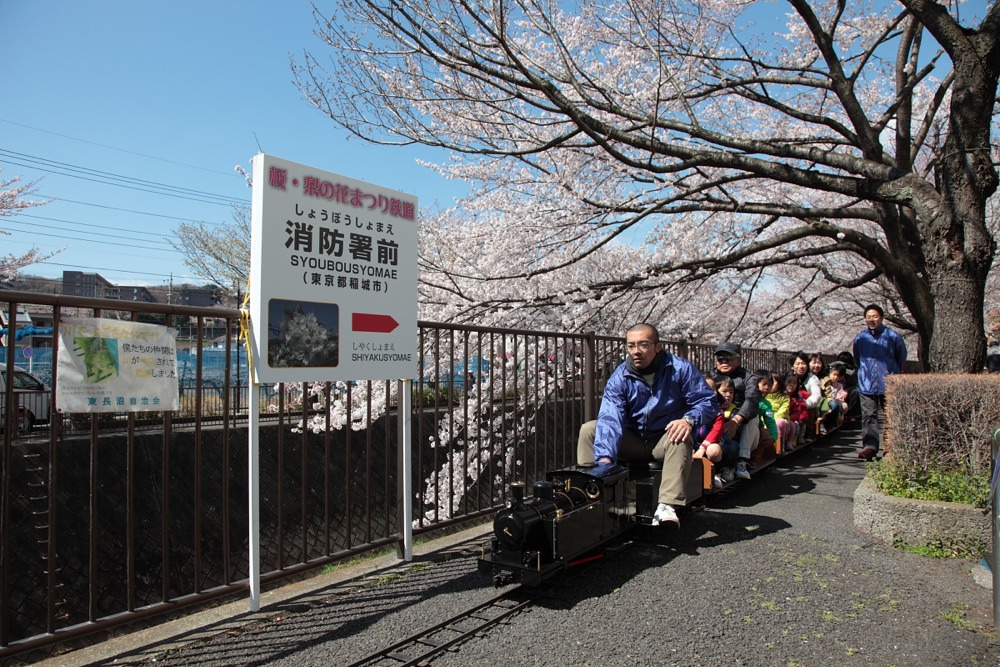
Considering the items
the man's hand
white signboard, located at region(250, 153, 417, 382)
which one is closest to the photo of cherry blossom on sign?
white signboard, located at region(250, 153, 417, 382)

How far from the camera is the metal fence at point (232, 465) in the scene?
3398 mm

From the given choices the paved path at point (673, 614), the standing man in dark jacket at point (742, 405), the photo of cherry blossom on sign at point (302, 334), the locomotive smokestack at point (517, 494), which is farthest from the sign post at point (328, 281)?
the standing man in dark jacket at point (742, 405)

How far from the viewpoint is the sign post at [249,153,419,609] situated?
371cm

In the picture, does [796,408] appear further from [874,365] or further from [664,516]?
[664,516]

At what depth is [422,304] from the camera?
11078 mm

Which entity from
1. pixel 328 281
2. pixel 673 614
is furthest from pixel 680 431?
pixel 328 281

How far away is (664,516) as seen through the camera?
4.83m

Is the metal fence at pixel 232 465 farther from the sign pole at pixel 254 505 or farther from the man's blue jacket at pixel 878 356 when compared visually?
the man's blue jacket at pixel 878 356

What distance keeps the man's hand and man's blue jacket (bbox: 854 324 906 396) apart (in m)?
4.89

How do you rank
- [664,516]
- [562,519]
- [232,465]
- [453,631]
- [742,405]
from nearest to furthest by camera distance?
1. [453,631]
2. [562,519]
3. [664,516]
4. [742,405]
5. [232,465]

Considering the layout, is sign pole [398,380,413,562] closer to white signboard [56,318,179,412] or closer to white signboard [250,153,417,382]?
white signboard [250,153,417,382]

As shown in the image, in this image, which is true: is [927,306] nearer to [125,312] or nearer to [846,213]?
[846,213]

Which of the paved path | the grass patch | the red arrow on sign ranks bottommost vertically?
the grass patch

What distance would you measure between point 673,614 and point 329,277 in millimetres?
2943
